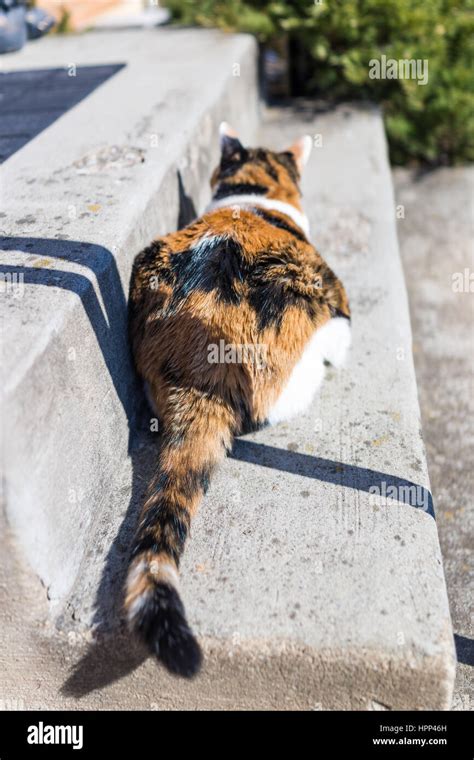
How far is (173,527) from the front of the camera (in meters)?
1.90

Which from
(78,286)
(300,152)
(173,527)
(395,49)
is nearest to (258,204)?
(300,152)

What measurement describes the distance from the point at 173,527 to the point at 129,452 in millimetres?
642

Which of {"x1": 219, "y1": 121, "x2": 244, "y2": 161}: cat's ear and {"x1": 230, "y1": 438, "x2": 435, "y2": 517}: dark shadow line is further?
{"x1": 219, "y1": 121, "x2": 244, "y2": 161}: cat's ear

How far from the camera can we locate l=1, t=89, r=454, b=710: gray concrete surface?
6.00 feet

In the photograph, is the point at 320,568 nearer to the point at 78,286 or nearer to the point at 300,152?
the point at 78,286

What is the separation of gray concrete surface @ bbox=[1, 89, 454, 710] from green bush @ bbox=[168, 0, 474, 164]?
385 centimetres

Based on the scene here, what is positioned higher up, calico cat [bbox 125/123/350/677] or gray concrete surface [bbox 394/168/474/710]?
calico cat [bbox 125/123/350/677]

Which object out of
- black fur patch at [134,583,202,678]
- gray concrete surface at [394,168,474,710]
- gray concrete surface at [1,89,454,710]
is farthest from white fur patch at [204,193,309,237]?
black fur patch at [134,583,202,678]

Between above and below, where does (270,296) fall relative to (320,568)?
above

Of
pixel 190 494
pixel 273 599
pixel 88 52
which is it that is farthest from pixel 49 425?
pixel 88 52

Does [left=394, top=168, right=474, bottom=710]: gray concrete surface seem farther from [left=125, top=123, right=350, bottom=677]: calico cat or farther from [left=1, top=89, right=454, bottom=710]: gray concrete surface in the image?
[left=125, top=123, right=350, bottom=677]: calico cat

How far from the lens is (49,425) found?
6.19ft

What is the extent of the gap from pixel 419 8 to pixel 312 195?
2.20 meters

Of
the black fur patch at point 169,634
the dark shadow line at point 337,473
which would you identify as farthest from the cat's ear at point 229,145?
the black fur patch at point 169,634
